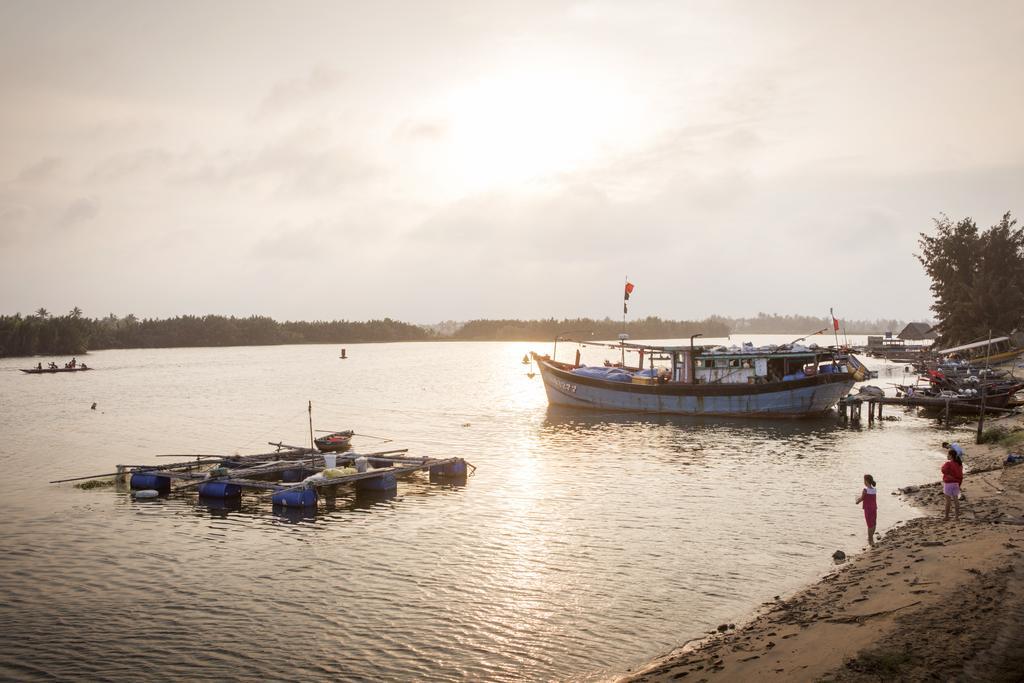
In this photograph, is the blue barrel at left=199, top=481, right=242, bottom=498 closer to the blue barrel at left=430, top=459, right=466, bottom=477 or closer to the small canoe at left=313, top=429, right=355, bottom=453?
the blue barrel at left=430, top=459, right=466, bottom=477

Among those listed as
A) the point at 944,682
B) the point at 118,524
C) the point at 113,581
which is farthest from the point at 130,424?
the point at 944,682

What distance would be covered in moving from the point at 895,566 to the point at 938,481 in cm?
1501

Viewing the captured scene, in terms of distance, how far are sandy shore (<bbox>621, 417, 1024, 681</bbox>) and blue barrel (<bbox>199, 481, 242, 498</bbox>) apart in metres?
19.3

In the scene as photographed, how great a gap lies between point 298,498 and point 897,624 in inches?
779

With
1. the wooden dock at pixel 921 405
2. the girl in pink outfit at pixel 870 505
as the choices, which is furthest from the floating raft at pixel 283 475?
the wooden dock at pixel 921 405

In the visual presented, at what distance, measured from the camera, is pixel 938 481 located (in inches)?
1125

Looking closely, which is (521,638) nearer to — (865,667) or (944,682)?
(865,667)

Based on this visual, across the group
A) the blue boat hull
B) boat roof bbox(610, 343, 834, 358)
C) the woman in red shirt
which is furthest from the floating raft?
boat roof bbox(610, 343, 834, 358)

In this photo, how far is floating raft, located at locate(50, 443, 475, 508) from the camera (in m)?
27.0

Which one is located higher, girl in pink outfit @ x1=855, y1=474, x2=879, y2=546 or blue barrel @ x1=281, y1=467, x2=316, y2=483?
girl in pink outfit @ x1=855, y1=474, x2=879, y2=546

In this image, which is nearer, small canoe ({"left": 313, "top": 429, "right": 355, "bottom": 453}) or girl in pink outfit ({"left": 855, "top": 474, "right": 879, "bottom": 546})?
girl in pink outfit ({"left": 855, "top": 474, "right": 879, "bottom": 546})

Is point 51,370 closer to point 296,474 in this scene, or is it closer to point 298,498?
point 296,474

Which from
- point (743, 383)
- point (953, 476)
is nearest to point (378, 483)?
point (953, 476)

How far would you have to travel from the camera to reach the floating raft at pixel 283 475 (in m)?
27.0
